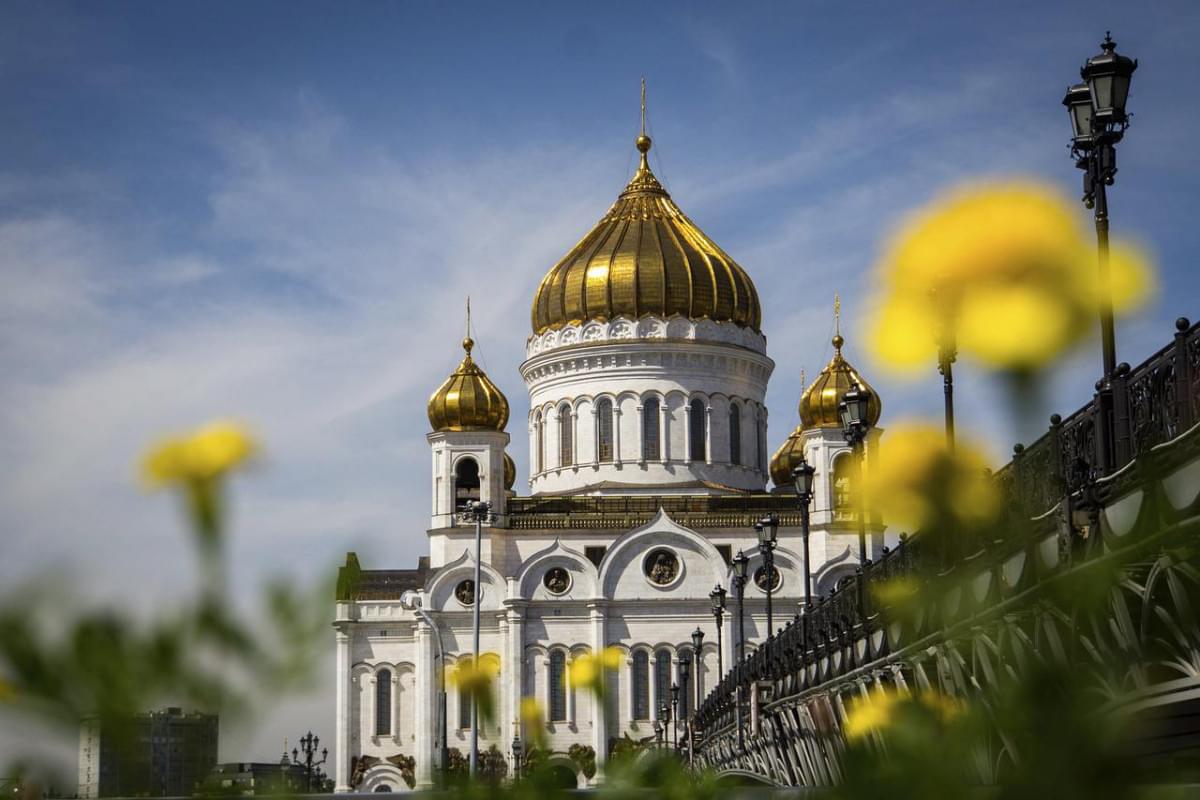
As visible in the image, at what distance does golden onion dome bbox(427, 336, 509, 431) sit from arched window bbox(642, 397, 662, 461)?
16.2 ft

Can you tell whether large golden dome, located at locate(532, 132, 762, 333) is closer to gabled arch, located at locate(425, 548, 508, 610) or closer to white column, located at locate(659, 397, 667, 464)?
white column, located at locate(659, 397, 667, 464)

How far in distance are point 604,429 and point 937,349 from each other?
198 feet

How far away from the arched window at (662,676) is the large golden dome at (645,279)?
12.3 m

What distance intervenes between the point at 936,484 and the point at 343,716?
58842mm

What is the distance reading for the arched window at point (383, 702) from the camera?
197 feet

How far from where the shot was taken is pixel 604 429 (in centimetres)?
6259

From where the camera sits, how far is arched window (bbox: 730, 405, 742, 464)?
6334 centimetres

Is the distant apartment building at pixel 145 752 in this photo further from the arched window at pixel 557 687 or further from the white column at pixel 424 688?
the arched window at pixel 557 687

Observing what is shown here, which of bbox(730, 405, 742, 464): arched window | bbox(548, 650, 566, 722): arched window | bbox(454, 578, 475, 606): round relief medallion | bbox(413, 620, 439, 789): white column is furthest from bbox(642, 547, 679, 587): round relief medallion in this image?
Result: bbox(413, 620, 439, 789): white column

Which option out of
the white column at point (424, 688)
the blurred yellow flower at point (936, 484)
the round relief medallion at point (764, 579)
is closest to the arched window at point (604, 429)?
the round relief medallion at point (764, 579)

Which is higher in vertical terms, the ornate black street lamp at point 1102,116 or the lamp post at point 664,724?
the ornate black street lamp at point 1102,116

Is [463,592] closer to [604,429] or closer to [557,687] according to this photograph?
[557,687]

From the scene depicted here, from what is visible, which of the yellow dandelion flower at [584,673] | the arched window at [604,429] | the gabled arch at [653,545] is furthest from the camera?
the arched window at [604,429]

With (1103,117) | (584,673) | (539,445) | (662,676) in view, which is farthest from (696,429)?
(584,673)
